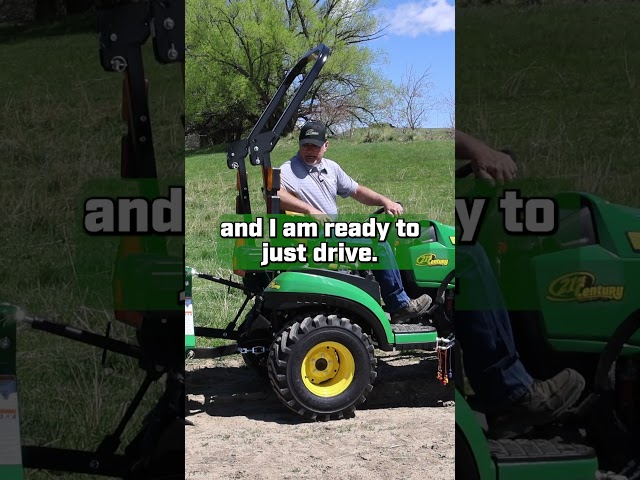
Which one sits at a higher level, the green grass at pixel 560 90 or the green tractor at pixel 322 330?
the green grass at pixel 560 90

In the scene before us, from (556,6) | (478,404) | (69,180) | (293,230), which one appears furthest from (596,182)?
(293,230)

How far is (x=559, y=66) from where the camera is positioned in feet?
4.68

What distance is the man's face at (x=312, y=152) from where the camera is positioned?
2.45m

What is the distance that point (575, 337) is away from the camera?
1.46 metres

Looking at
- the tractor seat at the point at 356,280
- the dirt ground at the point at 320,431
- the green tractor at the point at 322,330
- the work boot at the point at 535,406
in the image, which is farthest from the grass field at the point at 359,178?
the work boot at the point at 535,406

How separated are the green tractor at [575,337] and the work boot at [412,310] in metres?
1.76

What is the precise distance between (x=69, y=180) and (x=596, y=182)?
41.3 inches

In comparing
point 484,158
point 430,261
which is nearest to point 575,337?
point 484,158

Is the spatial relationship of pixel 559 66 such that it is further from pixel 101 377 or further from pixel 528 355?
pixel 101 377

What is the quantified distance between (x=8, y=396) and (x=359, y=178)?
1.47m

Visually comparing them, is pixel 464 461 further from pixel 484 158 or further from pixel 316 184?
pixel 316 184

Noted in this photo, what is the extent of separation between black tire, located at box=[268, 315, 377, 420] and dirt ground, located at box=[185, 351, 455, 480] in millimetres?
85

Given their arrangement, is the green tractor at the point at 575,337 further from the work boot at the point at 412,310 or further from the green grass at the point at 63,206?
the work boot at the point at 412,310

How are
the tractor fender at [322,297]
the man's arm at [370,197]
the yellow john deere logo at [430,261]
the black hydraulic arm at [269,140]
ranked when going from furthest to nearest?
the yellow john deere logo at [430,261] → the tractor fender at [322,297] → the man's arm at [370,197] → the black hydraulic arm at [269,140]
